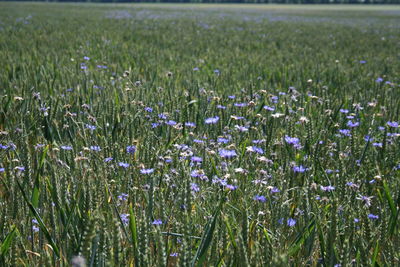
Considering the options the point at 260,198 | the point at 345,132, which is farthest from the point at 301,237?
the point at 345,132

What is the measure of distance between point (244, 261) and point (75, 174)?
1.23m

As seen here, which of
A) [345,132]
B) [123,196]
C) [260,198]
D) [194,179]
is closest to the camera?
[260,198]

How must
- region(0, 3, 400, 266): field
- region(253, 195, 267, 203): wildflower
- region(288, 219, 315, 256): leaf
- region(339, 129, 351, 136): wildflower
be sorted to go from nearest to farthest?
region(0, 3, 400, 266): field → region(288, 219, 315, 256): leaf → region(253, 195, 267, 203): wildflower → region(339, 129, 351, 136): wildflower

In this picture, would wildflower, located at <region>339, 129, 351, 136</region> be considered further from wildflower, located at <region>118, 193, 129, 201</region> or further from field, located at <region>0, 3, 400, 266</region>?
wildflower, located at <region>118, 193, 129, 201</region>

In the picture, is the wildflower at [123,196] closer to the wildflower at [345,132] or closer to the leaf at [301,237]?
the leaf at [301,237]

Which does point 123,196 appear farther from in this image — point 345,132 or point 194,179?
point 345,132

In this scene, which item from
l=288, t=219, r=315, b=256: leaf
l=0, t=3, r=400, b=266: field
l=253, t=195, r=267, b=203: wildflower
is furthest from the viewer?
l=253, t=195, r=267, b=203: wildflower

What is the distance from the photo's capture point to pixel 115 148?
2420mm

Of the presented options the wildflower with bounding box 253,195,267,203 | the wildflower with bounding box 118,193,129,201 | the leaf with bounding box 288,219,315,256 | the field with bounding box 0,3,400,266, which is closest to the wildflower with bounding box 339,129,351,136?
the field with bounding box 0,3,400,266

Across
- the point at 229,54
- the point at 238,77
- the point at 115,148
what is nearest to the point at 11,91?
the point at 115,148

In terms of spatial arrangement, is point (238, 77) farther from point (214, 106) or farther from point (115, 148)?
point (115, 148)

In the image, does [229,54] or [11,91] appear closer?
[11,91]

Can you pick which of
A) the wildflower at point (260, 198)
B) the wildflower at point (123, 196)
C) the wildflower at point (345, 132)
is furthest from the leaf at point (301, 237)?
the wildflower at point (345, 132)

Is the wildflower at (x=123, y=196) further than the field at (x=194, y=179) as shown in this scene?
Yes
